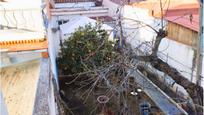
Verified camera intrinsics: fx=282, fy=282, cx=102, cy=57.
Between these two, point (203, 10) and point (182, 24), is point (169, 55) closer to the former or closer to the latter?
point (182, 24)

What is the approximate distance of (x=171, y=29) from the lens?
11016 mm

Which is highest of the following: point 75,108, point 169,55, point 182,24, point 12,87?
point 182,24

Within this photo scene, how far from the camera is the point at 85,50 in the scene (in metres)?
11.6

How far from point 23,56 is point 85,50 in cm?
549

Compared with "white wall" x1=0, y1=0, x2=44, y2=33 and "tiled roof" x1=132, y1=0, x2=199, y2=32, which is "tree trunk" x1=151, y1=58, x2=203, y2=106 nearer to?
"white wall" x1=0, y1=0, x2=44, y2=33

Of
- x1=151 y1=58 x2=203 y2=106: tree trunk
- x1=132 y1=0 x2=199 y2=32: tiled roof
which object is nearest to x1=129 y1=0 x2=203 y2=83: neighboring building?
x1=132 y1=0 x2=199 y2=32: tiled roof

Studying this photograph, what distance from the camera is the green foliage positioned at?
11.4m

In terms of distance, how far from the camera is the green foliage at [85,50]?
11.4 m


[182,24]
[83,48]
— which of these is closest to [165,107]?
[182,24]

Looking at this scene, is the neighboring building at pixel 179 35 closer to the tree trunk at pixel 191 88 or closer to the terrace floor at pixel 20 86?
the tree trunk at pixel 191 88

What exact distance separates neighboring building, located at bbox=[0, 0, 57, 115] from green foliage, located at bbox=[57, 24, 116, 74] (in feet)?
15.3

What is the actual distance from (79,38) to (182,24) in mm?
4168

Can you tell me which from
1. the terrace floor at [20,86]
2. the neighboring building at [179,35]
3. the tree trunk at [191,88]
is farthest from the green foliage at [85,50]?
the tree trunk at [191,88]

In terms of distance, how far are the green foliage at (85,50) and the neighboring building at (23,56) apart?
4652 mm
